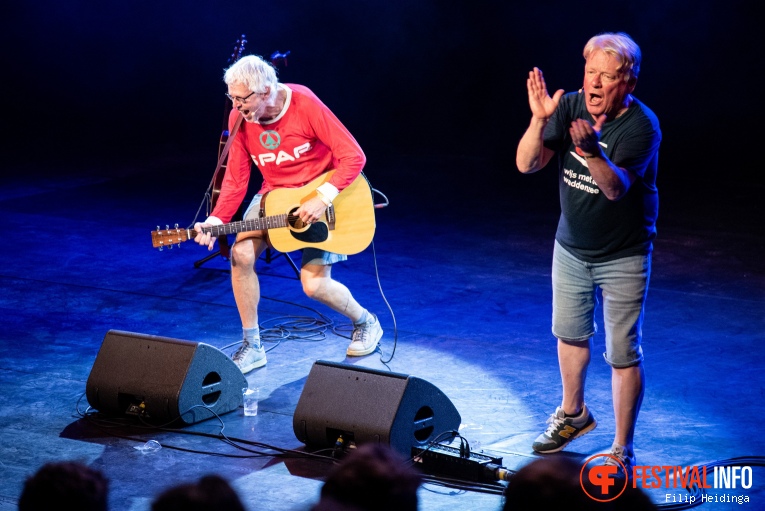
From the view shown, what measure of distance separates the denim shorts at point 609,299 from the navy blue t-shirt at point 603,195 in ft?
0.22

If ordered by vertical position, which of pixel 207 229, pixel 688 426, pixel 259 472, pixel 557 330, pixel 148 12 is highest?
pixel 148 12

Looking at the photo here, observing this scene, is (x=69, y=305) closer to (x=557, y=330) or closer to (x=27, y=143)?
(x=557, y=330)

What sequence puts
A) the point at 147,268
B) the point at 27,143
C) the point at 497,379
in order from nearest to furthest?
1. the point at 497,379
2. the point at 147,268
3. the point at 27,143

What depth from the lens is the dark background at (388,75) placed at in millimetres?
13234

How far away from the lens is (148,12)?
15.9m

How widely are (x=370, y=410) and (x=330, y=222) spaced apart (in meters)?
1.80

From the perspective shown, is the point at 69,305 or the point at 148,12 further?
the point at 148,12

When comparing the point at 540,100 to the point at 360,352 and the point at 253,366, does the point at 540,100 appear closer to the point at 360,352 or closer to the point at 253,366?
the point at 360,352

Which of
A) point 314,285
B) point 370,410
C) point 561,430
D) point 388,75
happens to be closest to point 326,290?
point 314,285

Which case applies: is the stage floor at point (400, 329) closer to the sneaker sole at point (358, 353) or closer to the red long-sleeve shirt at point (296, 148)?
the sneaker sole at point (358, 353)

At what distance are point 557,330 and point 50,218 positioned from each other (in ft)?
24.3

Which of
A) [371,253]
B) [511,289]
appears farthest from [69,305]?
[511,289]

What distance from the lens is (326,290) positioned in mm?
6562

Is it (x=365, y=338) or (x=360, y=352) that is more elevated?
(x=365, y=338)
